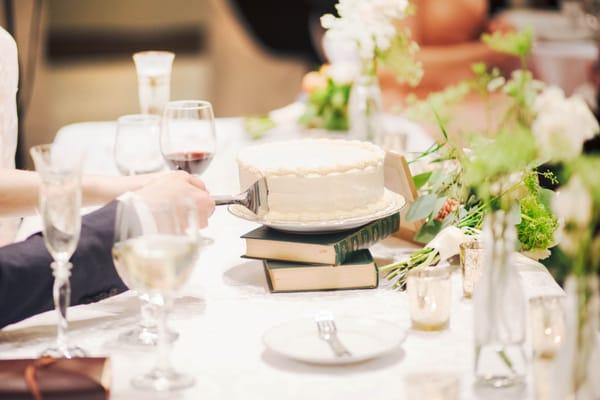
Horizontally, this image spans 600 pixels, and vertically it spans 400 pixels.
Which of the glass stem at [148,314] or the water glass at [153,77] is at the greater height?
the water glass at [153,77]

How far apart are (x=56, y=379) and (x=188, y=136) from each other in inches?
31.4

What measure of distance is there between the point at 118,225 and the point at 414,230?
0.74m

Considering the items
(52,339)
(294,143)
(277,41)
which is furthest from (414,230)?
(277,41)

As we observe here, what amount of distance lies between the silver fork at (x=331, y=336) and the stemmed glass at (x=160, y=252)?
0.19 metres

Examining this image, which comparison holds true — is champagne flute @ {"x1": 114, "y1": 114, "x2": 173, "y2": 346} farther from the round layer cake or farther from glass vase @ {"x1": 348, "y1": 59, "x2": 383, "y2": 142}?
glass vase @ {"x1": 348, "y1": 59, "x2": 383, "y2": 142}

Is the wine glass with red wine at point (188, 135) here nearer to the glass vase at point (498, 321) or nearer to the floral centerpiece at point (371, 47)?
the floral centerpiece at point (371, 47)

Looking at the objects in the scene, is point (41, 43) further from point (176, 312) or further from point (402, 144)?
point (176, 312)

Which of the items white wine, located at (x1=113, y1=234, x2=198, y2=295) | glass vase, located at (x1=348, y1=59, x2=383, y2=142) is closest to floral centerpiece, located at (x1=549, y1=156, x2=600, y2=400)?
white wine, located at (x1=113, y1=234, x2=198, y2=295)

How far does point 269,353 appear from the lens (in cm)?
133

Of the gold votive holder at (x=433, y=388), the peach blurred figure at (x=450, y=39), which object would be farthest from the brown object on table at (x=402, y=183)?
the peach blurred figure at (x=450, y=39)

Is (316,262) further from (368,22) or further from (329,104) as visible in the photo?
(329,104)

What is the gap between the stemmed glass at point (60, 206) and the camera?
1.26 metres

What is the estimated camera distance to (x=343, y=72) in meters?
2.77

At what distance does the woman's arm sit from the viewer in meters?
1.85
